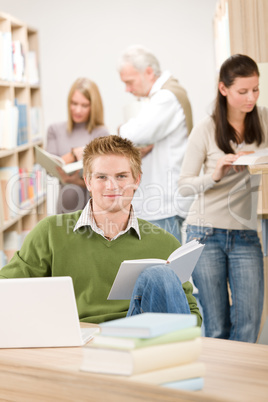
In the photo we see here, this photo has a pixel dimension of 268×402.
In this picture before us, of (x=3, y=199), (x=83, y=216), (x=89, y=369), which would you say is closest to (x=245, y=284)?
(x=83, y=216)

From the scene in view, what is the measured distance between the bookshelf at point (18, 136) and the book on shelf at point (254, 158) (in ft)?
6.59

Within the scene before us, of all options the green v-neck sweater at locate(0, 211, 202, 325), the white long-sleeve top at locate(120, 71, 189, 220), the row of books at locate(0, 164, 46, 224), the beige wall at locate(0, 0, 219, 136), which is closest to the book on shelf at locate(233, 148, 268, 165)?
the green v-neck sweater at locate(0, 211, 202, 325)

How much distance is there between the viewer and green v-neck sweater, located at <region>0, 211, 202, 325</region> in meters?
1.76

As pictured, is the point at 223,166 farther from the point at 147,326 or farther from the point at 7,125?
the point at 7,125

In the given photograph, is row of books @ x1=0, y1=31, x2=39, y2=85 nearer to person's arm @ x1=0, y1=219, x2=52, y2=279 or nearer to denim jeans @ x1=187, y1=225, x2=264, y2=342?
denim jeans @ x1=187, y1=225, x2=264, y2=342

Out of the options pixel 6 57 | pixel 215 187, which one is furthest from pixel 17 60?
pixel 215 187

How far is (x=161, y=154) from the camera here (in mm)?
3035

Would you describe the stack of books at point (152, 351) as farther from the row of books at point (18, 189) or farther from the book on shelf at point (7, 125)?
the book on shelf at point (7, 125)

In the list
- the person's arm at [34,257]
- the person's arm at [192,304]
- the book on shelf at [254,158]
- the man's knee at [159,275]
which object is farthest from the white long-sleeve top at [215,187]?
A: the man's knee at [159,275]

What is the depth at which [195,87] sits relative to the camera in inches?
217

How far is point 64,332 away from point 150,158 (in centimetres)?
179

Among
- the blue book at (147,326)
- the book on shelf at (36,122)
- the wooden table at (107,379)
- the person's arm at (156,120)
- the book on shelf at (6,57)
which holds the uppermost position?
the book on shelf at (6,57)

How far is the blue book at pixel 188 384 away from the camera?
1061 millimetres

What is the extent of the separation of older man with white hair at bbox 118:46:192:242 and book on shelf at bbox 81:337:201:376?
1910mm
